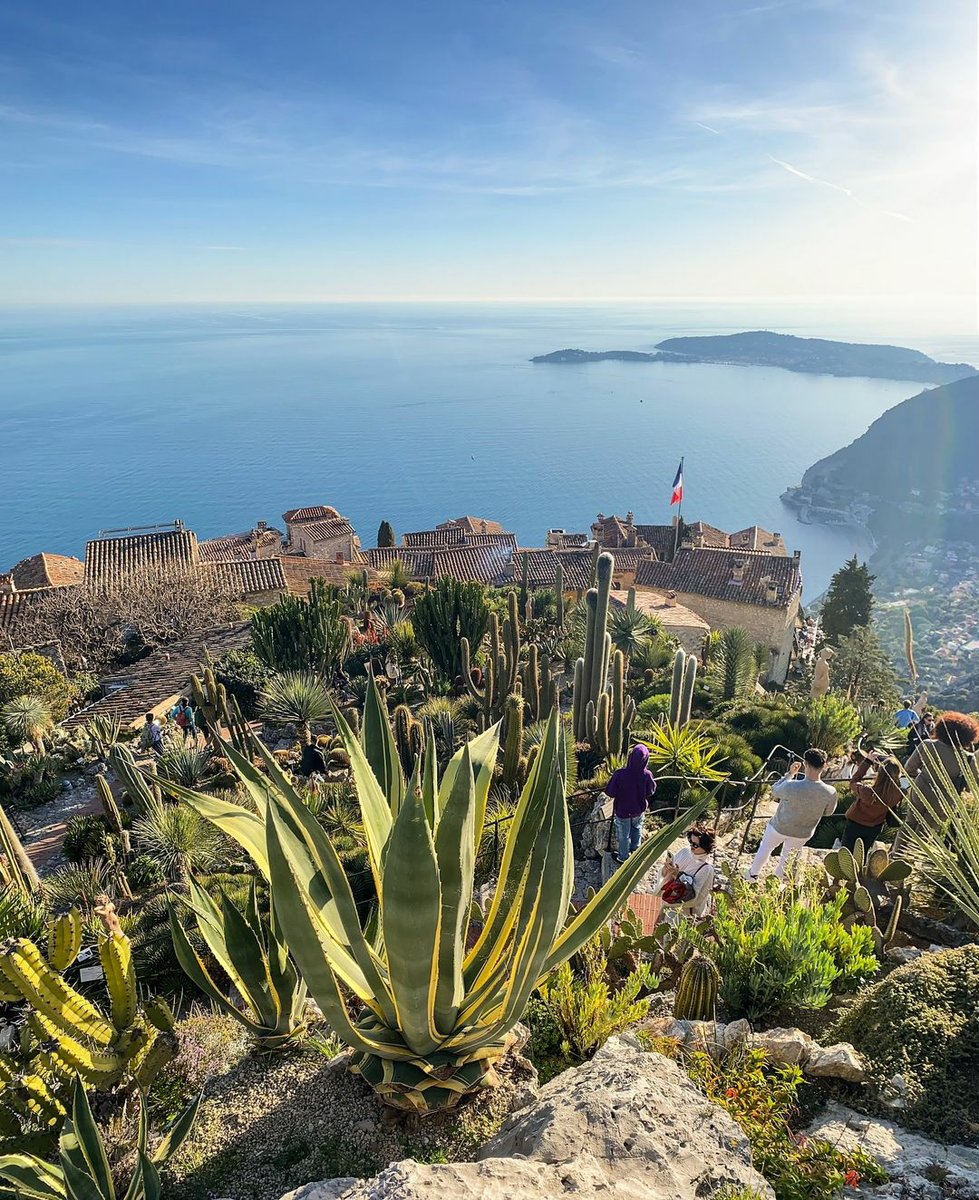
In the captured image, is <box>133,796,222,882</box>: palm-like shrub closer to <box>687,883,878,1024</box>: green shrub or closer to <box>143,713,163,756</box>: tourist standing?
<box>143,713,163,756</box>: tourist standing

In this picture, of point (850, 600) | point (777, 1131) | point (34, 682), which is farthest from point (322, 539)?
point (777, 1131)

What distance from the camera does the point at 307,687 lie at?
10750 mm

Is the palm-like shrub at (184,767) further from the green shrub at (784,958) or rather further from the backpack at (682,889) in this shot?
the green shrub at (784,958)

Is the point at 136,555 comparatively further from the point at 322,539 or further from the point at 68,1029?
the point at 68,1029

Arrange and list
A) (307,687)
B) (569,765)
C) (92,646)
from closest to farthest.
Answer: (569,765), (307,687), (92,646)

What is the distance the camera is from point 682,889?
4.69 m

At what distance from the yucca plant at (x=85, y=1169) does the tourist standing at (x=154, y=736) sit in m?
7.90

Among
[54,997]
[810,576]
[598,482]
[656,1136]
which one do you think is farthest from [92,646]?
[598,482]

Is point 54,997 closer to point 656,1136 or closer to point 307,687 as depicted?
point 656,1136

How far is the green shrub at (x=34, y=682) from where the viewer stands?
12.0 metres

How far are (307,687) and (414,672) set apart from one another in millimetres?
3553

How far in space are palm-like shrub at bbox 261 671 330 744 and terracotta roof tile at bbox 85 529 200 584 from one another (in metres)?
10.3

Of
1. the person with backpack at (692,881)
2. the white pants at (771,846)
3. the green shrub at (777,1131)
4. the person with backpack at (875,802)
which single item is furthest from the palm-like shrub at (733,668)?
the green shrub at (777,1131)

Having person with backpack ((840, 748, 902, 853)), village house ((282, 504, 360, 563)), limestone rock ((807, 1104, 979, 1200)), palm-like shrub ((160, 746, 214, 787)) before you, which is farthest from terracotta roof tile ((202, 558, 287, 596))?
limestone rock ((807, 1104, 979, 1200))
